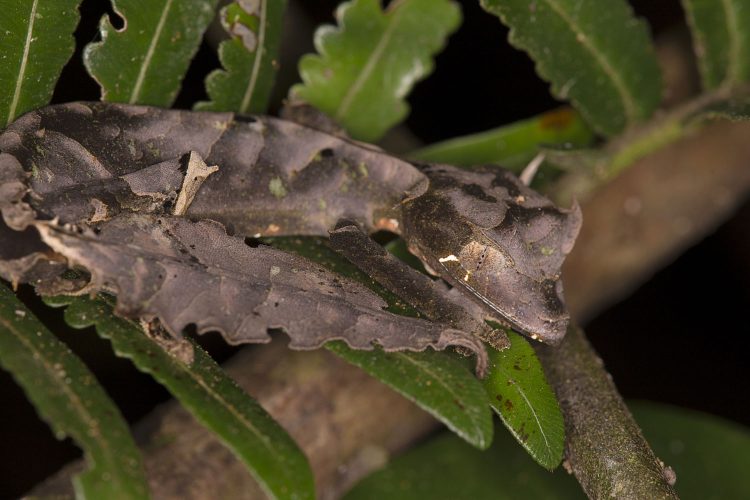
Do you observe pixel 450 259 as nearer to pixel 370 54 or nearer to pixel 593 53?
pixel 370 54

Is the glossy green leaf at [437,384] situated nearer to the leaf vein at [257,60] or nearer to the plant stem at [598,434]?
the plant stem at [598,434]

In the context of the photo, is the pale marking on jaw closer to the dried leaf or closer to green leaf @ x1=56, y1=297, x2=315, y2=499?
the dried leaf

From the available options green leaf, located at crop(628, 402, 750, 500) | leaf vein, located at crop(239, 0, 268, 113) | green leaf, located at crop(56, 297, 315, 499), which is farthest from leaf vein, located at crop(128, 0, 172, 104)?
green leaf, located at crop(628, 402, 750, 500)

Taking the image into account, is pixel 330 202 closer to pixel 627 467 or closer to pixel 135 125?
pixel 135 125

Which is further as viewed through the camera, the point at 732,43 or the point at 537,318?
the point at 732,43

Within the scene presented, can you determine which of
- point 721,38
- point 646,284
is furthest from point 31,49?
point 646,284

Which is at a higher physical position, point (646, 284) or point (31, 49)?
point (31, 49)

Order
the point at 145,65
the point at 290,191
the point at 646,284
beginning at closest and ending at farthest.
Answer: the point at 290,191
the point at 145,65
the point at 646,284
